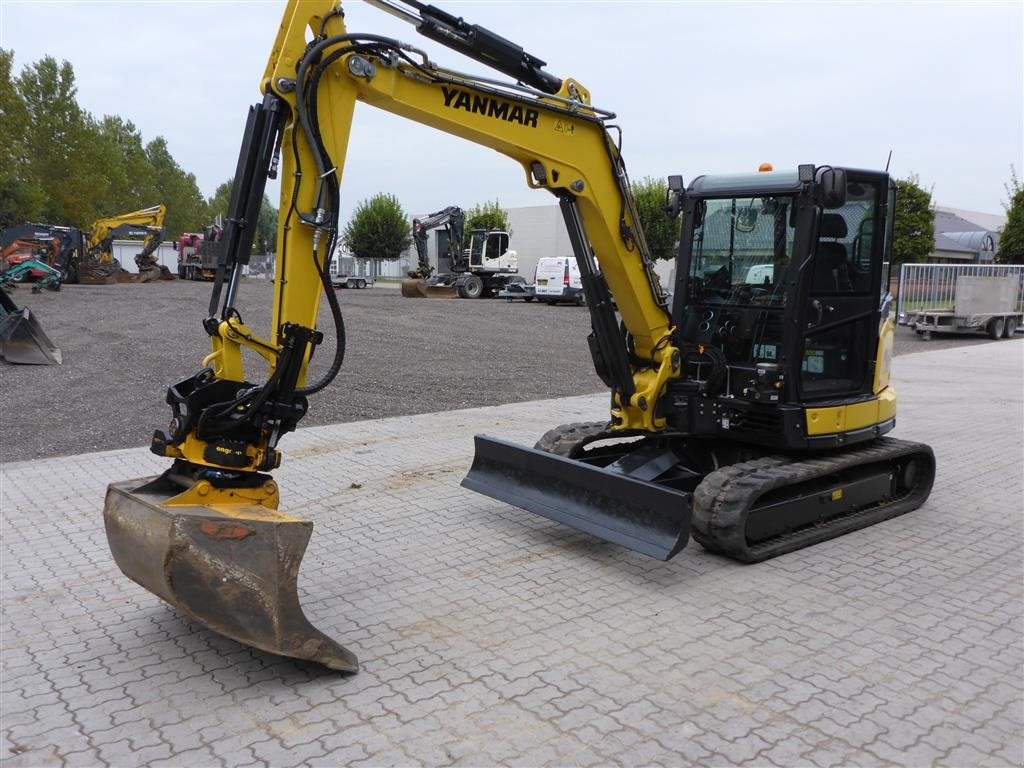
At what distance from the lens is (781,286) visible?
5898mm

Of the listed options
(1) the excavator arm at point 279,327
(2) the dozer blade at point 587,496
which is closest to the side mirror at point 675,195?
(1) the excavator arm at point 279,327

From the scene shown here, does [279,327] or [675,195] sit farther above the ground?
[675,195]

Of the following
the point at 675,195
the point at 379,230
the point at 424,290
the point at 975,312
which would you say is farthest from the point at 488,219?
the point at 675,195

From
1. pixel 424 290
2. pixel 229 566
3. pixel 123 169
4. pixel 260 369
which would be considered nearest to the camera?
pixel 229 566

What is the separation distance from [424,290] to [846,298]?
27.5 m

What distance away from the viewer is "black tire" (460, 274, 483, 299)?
114ft

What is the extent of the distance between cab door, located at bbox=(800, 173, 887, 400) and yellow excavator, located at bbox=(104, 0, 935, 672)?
2cm

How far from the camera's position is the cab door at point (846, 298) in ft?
19.4

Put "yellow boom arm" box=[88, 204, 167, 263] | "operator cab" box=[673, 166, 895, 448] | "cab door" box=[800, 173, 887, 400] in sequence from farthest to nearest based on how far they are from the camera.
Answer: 1. "yellow boom arm" box=[88, 204, 167, 263]
2. "cab door" box=[800, 173, 887, 400]
3. "operator cab" box=[673, 166, 895, 448]

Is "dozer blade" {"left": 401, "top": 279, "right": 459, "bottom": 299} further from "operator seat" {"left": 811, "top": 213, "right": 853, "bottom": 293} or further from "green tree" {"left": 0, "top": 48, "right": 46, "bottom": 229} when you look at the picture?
"operator seat" {"left": 811, "top": 213, "right": 853, "bottom": 293}

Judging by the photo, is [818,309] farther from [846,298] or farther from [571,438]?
[571,438]

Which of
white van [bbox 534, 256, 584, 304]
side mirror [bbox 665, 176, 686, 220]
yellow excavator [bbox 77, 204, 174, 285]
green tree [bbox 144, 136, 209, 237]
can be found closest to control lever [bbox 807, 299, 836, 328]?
side mirror [bbox 665, 176, 686, 220]

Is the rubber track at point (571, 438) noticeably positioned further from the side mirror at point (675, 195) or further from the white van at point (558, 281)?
the white van at point (558, 281)

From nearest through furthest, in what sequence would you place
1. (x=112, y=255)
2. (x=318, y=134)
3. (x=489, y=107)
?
(x=318, y=134) < (x=489, y=107) < (x=112, y=255)
